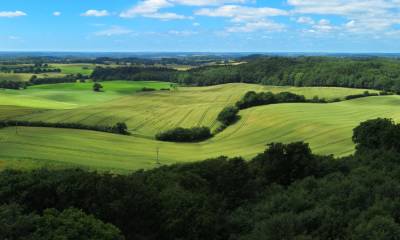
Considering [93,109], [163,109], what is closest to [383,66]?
[163,109]

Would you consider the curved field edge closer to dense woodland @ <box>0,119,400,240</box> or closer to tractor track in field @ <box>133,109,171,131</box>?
tractor track in field @ <box>133,109,171,131</box>

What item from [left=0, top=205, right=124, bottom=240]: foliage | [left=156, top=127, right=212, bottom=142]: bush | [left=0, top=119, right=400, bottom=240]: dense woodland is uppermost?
[left=0, top=205, right=124, bottom=240]: foliage

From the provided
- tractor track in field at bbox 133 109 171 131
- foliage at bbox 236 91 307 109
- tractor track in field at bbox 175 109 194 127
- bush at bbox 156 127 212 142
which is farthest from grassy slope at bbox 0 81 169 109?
bush at bbox 156 127 212 142

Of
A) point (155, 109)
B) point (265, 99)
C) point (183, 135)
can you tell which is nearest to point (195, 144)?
point (183, 135)

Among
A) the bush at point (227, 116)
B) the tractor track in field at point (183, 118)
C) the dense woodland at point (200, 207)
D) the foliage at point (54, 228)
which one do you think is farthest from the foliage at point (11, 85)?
the foliage at point (54, 228)

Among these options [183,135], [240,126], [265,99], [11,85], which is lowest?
[183,135]

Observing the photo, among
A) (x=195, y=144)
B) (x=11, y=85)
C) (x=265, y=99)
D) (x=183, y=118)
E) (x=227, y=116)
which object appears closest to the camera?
(x=195, y=144)

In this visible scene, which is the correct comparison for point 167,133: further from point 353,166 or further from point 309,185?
point 309,185

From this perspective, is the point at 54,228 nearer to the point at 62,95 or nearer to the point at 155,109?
the point at 155,109
